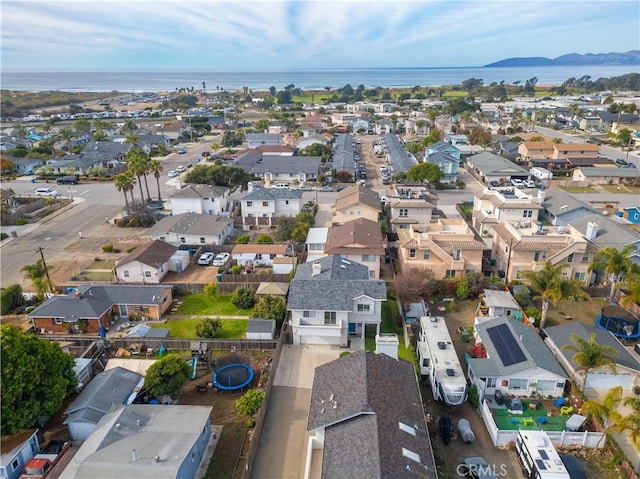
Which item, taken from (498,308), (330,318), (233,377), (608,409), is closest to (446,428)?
(608,409)

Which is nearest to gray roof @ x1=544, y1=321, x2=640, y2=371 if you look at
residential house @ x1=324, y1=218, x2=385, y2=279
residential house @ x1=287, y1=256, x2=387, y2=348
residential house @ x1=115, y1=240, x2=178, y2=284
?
residential house @ x1=287, y1=256, x2=387, y2=348

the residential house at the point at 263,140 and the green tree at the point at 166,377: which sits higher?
the residential house at the point at 263,140

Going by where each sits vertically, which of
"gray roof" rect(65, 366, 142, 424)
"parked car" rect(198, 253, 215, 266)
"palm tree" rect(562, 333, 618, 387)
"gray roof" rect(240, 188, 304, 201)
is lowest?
"parked car" rect(198, 253, 215, 266)

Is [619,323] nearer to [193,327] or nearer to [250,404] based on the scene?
[250,404]

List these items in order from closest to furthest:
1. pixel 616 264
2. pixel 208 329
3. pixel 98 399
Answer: pixel 98 399
pixel 208 329
pixel 616 264

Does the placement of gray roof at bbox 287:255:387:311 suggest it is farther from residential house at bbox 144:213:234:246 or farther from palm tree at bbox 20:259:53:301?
palm tree at bbox 20:259:53:301

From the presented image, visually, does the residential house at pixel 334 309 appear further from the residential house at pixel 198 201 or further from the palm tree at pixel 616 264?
the residential house at pixel 198 201

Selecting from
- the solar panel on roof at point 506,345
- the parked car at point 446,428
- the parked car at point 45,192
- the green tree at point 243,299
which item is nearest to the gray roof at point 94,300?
the green tree at point 243,299
